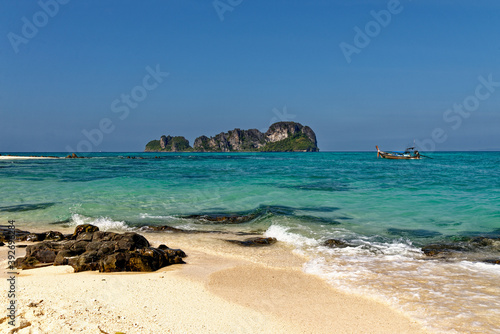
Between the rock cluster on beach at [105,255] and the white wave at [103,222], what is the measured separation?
143 inches

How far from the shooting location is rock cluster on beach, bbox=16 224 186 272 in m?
7.31

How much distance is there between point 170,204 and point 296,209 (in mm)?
6720

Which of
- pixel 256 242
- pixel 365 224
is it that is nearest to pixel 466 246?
pixel 365 224

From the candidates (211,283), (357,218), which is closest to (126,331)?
(211,283)

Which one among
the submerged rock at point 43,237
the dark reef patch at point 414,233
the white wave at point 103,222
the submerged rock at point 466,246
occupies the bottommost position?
the white wave at point 103,222

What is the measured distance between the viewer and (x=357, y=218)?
545 inches

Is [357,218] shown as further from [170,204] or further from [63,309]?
[63,309]

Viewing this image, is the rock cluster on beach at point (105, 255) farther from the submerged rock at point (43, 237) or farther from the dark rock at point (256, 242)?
the dark rock at point (256, 242)

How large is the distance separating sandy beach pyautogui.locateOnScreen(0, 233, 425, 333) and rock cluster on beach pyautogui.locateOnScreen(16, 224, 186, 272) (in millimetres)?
275

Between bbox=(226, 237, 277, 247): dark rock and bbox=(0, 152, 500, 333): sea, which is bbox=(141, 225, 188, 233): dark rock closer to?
bbox=(0, 152, 500, 333): sea

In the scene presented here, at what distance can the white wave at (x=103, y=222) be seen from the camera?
1271cm

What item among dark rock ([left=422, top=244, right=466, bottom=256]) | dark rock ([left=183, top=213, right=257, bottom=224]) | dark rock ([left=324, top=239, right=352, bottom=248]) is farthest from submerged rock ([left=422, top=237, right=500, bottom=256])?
dark rock ([left=183, top=213, right=257, bottom=224])

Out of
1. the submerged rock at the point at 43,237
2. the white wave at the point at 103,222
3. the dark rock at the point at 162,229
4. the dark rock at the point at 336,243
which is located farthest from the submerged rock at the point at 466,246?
the submerged rock at the point at 43,237

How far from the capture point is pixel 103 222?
13266 millimetres
